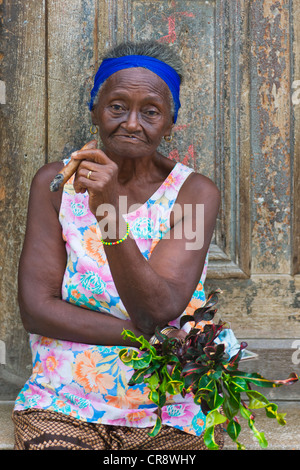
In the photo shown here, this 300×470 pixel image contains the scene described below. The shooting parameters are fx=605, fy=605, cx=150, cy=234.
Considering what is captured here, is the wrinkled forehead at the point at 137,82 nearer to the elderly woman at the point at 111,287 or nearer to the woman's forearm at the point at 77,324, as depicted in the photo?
the elderly woman at the point at 111,287

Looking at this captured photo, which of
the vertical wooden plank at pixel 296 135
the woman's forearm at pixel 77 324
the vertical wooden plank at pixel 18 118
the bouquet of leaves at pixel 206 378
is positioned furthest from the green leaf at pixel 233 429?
the vertical wooden plank at pixel 18 118

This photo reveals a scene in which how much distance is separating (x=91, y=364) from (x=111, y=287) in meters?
0.28

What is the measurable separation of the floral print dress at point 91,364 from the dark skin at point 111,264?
0.17 ft

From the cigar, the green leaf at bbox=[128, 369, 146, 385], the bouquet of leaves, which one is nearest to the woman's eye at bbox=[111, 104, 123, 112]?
the cigar

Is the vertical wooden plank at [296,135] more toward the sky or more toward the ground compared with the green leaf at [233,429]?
more toward the sky

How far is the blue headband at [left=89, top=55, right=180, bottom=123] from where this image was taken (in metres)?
2.19

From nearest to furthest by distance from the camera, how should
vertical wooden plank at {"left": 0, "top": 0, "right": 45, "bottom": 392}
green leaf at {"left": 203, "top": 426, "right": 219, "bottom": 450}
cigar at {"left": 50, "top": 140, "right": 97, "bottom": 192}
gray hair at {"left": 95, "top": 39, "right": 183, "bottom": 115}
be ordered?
green leaf at {"left": 203, "top": 426, "right": 219, "bottom": 450}, cigar at {"left": 50, "top": 140, "right": 97, "bottom": 192}, gray hair at {"left": 95, "top": 39, "right": 183, "bottom": 115}, vertical wooden plank at {"left": 0, "top": 0, "right": 45, "bottom": 392}

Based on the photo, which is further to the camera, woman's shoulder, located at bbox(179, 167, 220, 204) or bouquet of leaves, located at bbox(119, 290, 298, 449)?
woman's shoulder, located at bbox(179, 167, 220, 204)

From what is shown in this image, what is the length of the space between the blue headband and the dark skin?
0.08 feet

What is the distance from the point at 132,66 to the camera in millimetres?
2178

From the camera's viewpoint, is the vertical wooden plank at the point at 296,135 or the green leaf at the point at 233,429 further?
the vertical wooden plank at the point at 296,135

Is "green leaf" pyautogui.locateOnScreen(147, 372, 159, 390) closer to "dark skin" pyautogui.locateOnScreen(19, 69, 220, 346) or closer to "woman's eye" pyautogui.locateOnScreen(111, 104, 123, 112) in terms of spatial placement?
"dark skin" pyautogui.locateOnScreen(19, 69, 220, 346)

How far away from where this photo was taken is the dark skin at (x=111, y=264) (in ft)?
6.58
